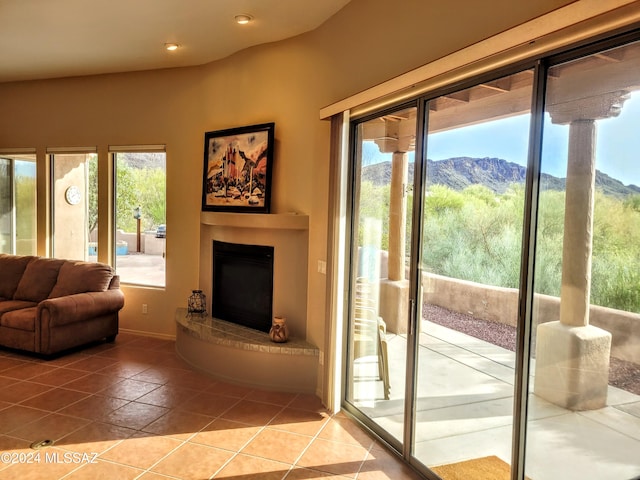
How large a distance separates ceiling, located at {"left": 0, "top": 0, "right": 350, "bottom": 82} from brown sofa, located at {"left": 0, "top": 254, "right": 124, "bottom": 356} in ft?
7.66


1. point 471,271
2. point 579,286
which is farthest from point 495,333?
point 579,286

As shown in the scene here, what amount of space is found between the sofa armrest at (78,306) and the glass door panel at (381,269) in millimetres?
3037

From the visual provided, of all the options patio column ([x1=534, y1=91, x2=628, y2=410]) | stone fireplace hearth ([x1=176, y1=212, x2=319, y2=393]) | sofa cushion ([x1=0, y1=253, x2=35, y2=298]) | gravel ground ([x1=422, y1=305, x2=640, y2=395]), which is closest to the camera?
gravel ground ([x1=422, y1=305, x2=640, y2=395])

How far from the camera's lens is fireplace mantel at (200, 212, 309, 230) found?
4.12 metres

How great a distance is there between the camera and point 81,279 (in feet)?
17.5

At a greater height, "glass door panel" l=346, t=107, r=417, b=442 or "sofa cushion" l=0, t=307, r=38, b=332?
"glass door panel" l=346, t=107, r=417, b=442

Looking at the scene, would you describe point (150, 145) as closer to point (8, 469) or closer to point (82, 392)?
point (82, 392)

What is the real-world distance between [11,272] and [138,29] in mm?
3473

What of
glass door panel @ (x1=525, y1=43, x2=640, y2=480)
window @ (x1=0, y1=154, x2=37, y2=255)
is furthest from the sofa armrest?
glass door panel @ (x1=525, y1=43, x2=640, y2=480)

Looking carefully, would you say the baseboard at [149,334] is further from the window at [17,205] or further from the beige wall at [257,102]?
the window at [17,205]

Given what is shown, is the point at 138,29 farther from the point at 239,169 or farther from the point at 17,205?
the point at 17,205

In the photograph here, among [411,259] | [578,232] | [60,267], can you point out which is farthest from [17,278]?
[578,232]

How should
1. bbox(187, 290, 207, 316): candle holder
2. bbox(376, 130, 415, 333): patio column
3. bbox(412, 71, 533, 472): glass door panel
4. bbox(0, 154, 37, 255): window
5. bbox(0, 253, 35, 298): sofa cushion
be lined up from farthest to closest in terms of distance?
bbox(0, 154, 37, 255): window < bbox(0, 253, 35, 298): sofa cushion < bbox(187, 290, 207, 316): candle holder < bbox(376, 130, 415, 333): patio column < bbox(412, 71, 533, 472): glass door panel

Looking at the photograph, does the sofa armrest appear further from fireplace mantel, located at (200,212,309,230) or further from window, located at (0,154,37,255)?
window, located at (0,154,37,255)
